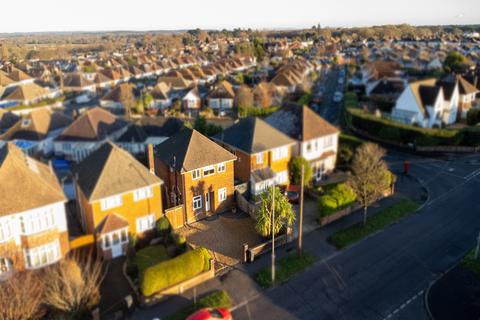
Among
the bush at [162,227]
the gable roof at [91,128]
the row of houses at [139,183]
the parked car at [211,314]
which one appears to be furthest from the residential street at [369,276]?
the gable roof at [91,128]

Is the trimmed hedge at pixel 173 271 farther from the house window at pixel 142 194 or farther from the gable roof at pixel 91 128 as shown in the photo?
the gable roof at pixel 91 128

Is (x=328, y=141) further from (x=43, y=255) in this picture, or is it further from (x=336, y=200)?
(x=43, y=255)

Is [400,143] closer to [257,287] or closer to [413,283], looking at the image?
[413,283]

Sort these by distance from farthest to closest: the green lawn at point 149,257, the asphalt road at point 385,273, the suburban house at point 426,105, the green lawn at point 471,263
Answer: the suburban house at point 426,105 → the green lawn at point 149,257 → the green lawn at point 471,263 → the asphalt road at point 385,273

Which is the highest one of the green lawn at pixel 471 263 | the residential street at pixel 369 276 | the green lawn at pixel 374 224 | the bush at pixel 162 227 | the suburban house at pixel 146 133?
the suburban house at pixel 146 133

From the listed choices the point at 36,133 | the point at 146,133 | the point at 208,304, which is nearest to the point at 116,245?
the point at 208,304

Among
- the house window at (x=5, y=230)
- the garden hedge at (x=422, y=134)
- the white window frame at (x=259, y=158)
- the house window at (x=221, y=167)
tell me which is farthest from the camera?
the garden hedge at (x=422, y=134)

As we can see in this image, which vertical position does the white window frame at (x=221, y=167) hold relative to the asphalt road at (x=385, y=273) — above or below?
above
